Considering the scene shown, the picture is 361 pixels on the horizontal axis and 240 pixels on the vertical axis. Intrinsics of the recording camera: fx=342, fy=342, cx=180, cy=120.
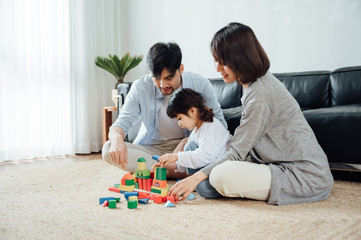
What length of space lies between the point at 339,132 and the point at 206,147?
0.83 metres

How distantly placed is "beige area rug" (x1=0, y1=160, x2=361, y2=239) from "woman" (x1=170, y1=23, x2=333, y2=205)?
0.22 feet

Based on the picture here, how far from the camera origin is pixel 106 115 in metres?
3.58

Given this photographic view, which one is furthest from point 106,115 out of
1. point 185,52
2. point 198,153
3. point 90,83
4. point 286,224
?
point 286,224

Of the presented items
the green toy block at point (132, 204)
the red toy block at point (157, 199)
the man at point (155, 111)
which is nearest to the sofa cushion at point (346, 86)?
the man at point (155, 111)

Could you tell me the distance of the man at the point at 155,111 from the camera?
1.72m

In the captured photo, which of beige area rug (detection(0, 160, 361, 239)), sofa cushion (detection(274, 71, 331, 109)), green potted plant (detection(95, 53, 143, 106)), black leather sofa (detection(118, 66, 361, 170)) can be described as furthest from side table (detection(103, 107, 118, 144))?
sofa cushion (detection(274, 71, 331, 109))

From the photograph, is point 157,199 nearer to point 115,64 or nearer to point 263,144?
point 263,144

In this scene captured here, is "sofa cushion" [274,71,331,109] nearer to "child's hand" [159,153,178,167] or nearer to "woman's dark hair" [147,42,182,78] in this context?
"woman's dark hair" [147,42,182,78]

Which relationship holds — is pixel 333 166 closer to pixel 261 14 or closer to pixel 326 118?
pixel 326 118

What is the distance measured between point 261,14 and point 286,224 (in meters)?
2.28

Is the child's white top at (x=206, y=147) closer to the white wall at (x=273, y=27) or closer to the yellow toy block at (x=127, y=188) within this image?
the yellow toy block at (x=127, y=188)

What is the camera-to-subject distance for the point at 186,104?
1.67 m

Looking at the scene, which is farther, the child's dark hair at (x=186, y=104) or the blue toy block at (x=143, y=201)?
the child's dark hair at (x=186, y=104)

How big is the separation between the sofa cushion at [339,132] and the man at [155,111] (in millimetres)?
560
